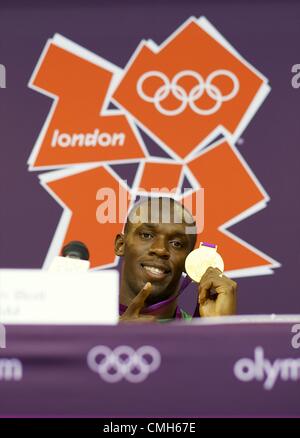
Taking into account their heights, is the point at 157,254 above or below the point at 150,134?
below

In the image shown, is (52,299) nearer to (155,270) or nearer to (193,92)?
(155,270)

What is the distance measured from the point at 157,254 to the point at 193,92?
1.38 metres

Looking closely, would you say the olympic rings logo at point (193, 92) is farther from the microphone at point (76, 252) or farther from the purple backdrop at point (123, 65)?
the microphone at point (76, 252)

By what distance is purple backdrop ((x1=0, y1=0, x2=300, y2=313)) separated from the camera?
10.4 ft

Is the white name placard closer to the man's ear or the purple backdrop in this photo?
the man's ear

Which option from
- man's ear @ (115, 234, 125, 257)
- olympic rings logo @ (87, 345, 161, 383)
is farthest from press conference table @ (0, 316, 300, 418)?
man's ear @ (115, 234, 125, 257)

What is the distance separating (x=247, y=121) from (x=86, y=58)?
814mm

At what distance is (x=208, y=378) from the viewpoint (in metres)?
1.07

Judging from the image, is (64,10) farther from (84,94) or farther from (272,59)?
(272,59)

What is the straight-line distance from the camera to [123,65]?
10.9 feet

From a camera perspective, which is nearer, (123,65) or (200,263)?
(200,263)

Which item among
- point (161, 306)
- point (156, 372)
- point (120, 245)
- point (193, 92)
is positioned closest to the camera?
point (156, 372)

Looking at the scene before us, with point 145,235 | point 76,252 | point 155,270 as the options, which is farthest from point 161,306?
point 76,252

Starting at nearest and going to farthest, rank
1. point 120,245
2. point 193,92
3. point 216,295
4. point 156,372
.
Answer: point 156,372
point 216,295
point 120,245
point 193,92
